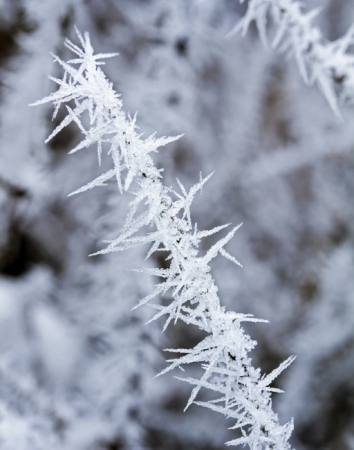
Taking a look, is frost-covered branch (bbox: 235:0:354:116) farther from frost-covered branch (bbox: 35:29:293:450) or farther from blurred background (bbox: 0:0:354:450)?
frost-covered branch (bbox: 35:29:293:450)

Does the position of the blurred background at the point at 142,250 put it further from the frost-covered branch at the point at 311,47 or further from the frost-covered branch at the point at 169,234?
the frost-covered branch at the point at 169,234

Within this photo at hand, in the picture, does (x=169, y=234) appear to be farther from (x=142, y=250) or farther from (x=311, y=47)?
(x=142, y=250)

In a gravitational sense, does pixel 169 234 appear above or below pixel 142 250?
above

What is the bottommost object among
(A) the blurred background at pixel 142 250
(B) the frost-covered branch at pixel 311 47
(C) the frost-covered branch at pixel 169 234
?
(A) the blurred background at pixel 142 250

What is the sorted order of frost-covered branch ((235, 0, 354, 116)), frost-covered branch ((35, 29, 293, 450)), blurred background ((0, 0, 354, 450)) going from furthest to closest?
blurred background ((0, 0, 354, 450)) < frost-covered branch ((235, 0, 354, 116)) < frost-covered branch ((35, 29, 293, 450))

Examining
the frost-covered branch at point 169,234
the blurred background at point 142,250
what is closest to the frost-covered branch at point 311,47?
the blurred background at point 142,250

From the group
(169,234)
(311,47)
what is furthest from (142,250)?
(169,234)

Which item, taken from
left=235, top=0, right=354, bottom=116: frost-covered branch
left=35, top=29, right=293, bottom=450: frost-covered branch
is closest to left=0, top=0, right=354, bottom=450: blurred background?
left=235, top=0, right=354, bottom=116: frost-covered branch

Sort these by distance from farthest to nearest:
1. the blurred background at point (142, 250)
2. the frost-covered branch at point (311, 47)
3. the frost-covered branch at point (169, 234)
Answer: the blurred background at point (142, 250) < the frost-covered branch at point (311, 47) < the frost-covered branch at point (169, 234)

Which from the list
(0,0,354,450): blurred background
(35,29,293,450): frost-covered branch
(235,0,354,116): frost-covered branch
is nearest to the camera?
(35,29,293,450): frost-covered branch

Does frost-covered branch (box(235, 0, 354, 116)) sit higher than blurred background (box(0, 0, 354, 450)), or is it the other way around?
frost-covered branch (box(235, 0, 354, 116))
